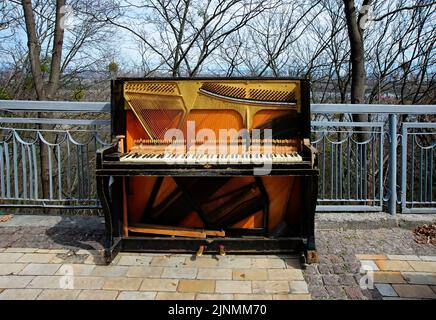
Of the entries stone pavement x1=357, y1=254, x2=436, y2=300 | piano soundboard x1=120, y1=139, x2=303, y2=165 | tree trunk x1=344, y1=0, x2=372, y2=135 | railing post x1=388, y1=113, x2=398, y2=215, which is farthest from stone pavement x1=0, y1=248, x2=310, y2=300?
tree trunk x1=344, y1=0, x2=372, y2=135

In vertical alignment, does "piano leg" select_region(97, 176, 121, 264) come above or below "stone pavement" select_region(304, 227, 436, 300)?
above

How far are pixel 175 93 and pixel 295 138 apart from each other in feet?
3.54

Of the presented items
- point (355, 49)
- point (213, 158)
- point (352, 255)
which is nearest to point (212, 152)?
point (213, 158)

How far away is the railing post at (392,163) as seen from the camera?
3.78 m

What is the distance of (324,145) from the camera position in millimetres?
4031

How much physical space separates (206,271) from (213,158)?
2.87ft

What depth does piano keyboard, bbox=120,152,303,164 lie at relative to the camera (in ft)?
9.49

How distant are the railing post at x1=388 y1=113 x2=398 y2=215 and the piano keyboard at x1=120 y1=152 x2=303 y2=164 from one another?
→ 50.9 inches

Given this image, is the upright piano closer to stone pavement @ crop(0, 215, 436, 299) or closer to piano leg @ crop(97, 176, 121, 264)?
piano leg @ crop(97, 176, 121, 264)

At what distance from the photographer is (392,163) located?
148 inches

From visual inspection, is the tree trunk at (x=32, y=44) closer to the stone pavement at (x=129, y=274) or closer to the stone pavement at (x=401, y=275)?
the stone pavement at (x=129, y=274)

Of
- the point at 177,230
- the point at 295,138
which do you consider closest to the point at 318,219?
the point at 295,138

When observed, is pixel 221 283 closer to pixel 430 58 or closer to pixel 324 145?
pixel 324 145

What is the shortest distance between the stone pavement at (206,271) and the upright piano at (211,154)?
171mm
